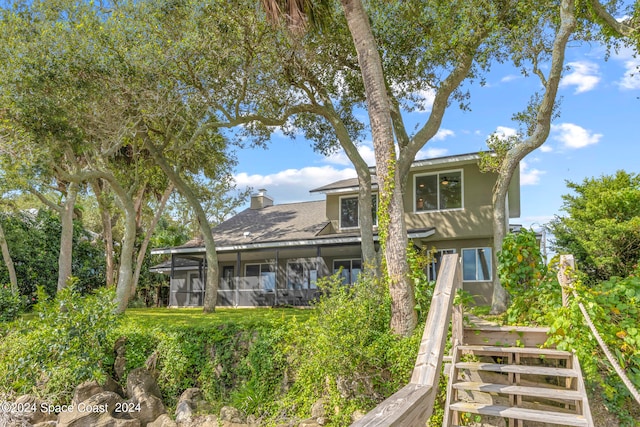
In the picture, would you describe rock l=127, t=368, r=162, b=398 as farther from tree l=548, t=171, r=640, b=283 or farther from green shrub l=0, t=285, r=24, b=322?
tree l=548, t=171, r=640, b=283

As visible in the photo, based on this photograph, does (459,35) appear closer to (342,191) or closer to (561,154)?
(342,191)

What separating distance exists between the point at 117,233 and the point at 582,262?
23.3 meters

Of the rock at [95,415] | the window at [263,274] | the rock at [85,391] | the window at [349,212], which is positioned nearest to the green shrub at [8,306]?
the rock at [85,391]

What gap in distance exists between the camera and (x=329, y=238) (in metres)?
16.1

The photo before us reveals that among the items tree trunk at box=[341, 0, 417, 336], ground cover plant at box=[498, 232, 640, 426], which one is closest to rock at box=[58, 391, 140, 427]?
tree trunk at box=[341, 0, 417, 336]

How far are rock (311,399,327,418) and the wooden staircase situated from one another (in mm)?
2186

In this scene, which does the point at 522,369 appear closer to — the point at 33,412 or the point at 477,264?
the point at 33,412

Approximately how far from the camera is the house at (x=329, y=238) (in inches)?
599

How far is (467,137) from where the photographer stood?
642 inches

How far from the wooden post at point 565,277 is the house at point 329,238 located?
7.79 meters

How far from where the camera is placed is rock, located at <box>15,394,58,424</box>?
7.81 m

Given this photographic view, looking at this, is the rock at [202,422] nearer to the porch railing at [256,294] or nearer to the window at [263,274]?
the porch railing at [256,294]

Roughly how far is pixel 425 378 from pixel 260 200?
21.0 metres

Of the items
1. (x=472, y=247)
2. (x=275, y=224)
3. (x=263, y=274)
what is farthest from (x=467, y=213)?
(x=263, y=274)
